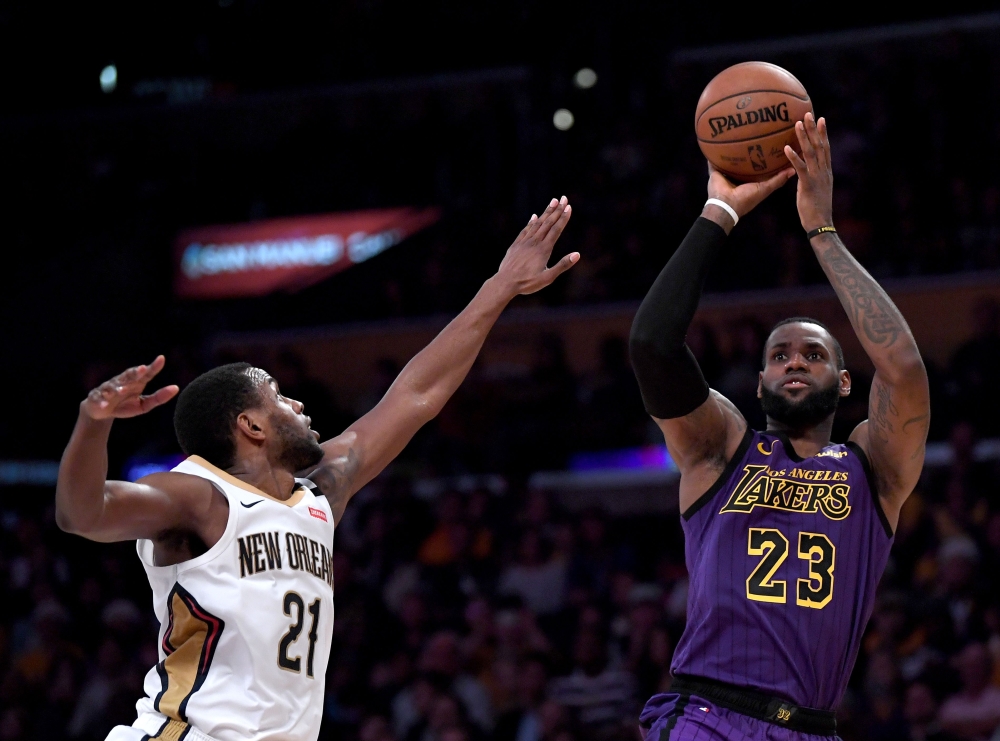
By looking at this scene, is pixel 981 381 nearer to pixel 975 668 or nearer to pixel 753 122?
pixel 975 668

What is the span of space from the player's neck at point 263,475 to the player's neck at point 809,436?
1.81 m

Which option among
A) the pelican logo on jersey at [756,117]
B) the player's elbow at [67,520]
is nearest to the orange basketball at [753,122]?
the pelican logo on jersey at [756,117]

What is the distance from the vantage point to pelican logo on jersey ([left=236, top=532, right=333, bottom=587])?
12.9 feet

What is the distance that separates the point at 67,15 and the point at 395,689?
1236cm

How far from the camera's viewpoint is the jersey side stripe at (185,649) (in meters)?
3.84

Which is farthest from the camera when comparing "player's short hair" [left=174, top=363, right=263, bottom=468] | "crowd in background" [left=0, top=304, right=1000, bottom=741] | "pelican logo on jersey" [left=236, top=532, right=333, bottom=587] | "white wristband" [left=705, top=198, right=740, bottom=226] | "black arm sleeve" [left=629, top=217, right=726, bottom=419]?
"crowd in background" [left=0, top=304, right=1000, bottom=741]

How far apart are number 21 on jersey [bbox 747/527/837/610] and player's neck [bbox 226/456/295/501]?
5.15 feet

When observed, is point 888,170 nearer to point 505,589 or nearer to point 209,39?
point 505,589

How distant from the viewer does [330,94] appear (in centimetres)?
1736

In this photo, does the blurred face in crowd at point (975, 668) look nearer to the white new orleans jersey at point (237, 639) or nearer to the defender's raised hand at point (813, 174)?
the defender's raised hand at point (813, 174)

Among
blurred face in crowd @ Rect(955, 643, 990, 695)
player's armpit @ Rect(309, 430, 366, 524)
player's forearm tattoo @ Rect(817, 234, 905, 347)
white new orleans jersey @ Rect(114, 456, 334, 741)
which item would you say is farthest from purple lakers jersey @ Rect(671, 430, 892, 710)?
blurred face in crowd @ Rect(955, 643, 990, 695)

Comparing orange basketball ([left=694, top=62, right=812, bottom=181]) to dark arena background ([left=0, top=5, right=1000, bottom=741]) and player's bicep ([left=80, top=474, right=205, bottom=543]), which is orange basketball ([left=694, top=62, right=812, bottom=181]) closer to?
player's bicep ([left=80, top=474, right=205, bottom=543])

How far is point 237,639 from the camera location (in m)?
3.86

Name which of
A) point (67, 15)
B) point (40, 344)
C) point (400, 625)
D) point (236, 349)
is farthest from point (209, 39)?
point (400, 625)
